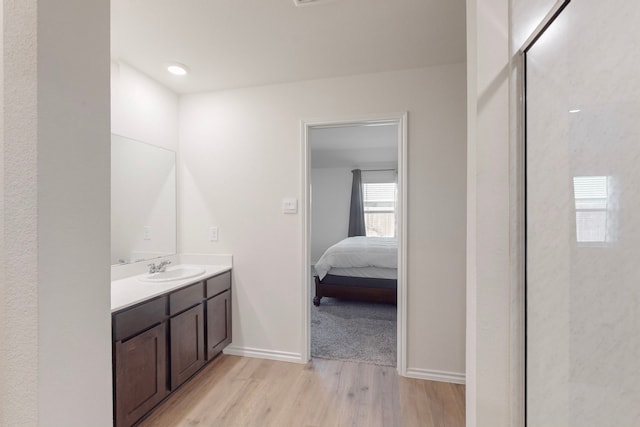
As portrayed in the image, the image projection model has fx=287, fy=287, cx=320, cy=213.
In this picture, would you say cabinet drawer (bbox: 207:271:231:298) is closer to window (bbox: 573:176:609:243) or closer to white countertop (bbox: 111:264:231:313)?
white countertop (bbox: 111:264:231:313)

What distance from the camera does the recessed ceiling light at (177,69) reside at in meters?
2.22

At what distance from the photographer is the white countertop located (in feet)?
5.37

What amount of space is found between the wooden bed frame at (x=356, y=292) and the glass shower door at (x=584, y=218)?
2906mm

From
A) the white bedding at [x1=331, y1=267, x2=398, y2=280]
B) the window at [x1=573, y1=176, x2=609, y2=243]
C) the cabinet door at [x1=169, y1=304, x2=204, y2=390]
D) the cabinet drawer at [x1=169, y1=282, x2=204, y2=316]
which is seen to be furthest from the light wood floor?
the window at [x1=573, y1=176, x2=609, y2=243]

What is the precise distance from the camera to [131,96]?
2.26 meters

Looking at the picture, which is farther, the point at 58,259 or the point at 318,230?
the point at 318,230

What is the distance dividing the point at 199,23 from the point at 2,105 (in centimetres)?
133

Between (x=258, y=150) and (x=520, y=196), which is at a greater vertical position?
(x=258, y=150)

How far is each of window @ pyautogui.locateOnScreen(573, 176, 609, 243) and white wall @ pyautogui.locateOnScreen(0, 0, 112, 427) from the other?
1265 millimetres

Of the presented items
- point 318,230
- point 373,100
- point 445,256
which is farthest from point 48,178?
point 318,230

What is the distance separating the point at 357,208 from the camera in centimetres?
643

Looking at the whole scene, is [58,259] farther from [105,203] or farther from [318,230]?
[318,230]

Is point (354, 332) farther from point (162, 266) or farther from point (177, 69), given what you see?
point (177, 69)

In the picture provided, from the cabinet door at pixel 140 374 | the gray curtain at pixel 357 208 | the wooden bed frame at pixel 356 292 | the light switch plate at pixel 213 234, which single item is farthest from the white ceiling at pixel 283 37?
the gray curtain at pixel 357 208
